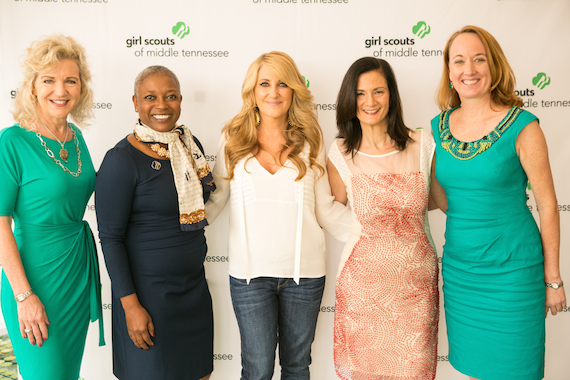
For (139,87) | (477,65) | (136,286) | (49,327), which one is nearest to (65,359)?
(49,327)

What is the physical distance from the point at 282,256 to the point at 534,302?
3.75 feet

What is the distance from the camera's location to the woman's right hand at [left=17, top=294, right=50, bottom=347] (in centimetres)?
170

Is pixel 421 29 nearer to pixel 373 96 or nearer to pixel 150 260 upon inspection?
pixel 373 96

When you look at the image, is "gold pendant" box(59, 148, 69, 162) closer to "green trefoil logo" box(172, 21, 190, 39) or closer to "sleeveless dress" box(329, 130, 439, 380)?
"green trefoil logo" box(172, 21, 190, 39)

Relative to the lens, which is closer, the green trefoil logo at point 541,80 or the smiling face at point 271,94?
the smiling face at point 271,94

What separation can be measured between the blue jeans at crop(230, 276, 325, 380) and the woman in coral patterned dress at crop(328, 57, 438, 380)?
166 millimetres

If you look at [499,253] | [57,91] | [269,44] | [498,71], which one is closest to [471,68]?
[498,71]

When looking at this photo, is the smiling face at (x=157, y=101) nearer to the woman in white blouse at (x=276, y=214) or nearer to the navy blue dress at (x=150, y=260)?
the navy blue dress at (x=150, y=260)

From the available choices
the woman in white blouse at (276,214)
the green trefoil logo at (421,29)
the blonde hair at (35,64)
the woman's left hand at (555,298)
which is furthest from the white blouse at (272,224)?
the green trefoil logo at (421,29)

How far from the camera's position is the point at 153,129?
1.89 metres

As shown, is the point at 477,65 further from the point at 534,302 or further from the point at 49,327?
the point at 49,327

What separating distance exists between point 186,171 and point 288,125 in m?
0.60

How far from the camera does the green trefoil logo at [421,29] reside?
2590mm

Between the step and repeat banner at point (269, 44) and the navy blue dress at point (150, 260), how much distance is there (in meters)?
0.81
